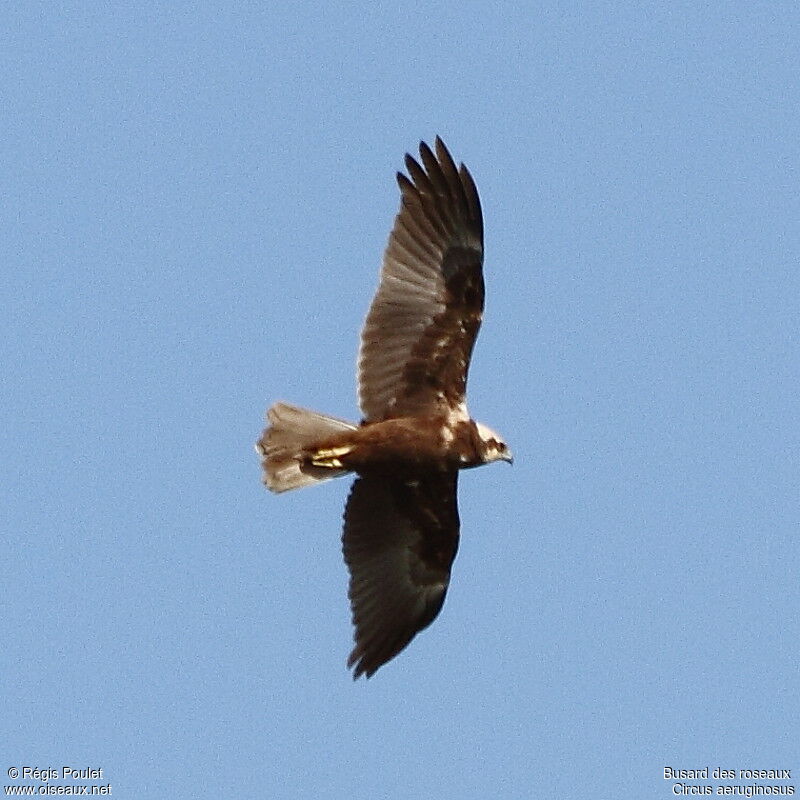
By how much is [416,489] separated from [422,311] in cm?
126

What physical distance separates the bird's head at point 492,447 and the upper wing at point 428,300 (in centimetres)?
31

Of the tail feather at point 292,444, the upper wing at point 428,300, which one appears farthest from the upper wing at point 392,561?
the upper wing at point 428,300

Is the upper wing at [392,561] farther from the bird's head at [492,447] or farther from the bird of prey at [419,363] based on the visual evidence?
the bird's head at [492,447]

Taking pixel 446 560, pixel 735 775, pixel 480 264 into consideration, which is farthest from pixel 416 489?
pixel 735 775

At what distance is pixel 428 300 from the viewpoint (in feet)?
43.4

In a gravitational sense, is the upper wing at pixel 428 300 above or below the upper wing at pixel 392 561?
above

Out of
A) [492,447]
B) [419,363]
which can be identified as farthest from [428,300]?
[492,447]

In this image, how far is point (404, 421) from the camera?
513 inches

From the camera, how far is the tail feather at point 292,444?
1312 cm

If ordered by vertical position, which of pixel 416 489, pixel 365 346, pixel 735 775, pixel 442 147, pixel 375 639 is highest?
pixel 442 147

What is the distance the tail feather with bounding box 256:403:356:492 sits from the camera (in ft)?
43.1

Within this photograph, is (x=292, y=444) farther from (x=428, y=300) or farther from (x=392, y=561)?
(x=428, y=300)

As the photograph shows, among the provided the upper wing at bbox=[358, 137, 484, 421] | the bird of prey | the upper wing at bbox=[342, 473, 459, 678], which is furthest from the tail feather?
the upper wing at bbox=[342, 473, 459, 678]

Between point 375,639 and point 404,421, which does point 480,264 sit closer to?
point 404,421
